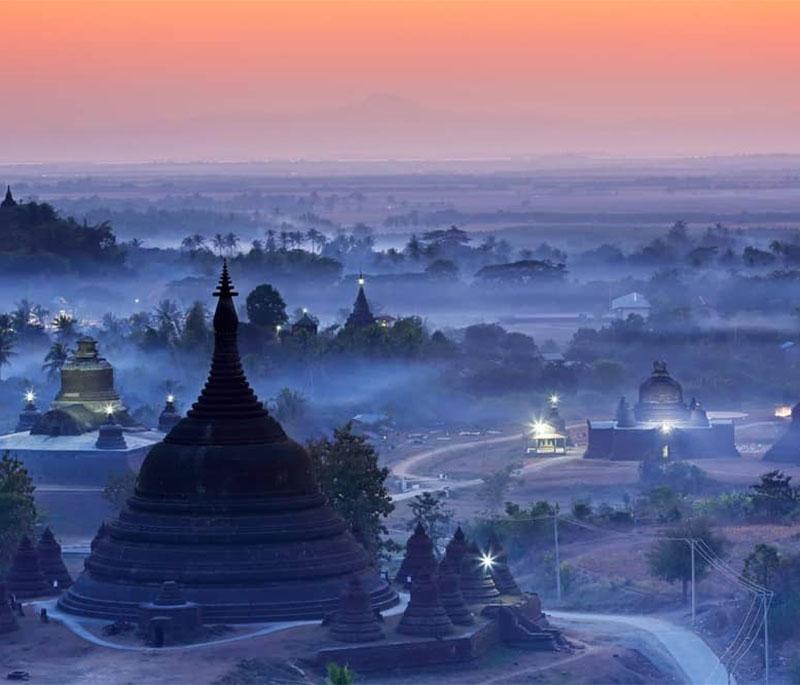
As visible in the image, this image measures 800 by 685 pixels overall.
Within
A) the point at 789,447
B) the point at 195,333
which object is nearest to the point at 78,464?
the point at 789,447

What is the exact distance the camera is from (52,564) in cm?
9200

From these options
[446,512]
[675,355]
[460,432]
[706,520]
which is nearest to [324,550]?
[706,520]

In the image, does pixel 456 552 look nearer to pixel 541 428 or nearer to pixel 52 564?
pixel 52 564

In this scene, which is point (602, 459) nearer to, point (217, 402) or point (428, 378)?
point (428, 378)

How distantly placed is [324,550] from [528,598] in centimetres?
551

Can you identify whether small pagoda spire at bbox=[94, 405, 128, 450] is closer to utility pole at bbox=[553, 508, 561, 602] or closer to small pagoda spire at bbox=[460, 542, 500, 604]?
utility pole at bbox=[553, 508, 561, 602]

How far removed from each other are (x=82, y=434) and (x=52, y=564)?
32.7 m

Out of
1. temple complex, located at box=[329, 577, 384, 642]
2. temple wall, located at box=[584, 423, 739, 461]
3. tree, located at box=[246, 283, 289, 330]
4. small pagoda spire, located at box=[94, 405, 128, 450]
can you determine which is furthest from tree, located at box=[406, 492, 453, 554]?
tree, located at box=[246, 283, 289, 330]

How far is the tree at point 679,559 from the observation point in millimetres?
97875

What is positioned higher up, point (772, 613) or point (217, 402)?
point (217, 402)

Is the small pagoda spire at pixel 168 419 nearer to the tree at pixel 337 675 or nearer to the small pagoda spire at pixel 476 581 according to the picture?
the small pagoda spire at pixel 476 581

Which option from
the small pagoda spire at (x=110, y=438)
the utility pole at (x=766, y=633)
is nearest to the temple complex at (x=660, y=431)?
the small pagoda spire at (x=110, y=438)

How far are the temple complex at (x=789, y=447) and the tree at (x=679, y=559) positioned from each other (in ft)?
120

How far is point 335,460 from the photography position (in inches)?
3853
